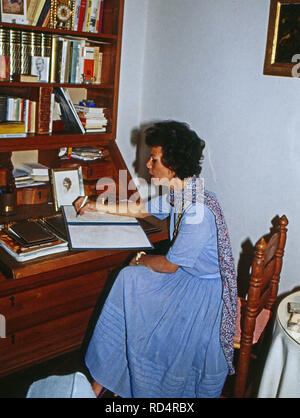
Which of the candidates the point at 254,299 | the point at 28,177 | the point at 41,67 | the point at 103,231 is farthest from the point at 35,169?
the point at 254,299

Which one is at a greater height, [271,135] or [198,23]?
[198,23]

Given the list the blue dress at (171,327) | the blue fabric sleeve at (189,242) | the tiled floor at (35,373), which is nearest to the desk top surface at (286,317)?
the blue dress at (171,327)

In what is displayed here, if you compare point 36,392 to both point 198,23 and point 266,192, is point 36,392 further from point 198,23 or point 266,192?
point 198,23

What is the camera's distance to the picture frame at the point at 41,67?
2.36m

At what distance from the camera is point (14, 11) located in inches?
86.7

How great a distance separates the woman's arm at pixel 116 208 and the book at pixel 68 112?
0.42 meters

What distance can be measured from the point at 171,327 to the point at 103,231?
54 cm

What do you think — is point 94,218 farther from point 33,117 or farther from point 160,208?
point 33,117

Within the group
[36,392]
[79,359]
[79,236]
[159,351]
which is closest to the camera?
[36,392]

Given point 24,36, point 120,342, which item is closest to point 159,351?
point 120,342

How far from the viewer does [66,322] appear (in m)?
2.33

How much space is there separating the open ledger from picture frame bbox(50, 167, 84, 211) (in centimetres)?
11

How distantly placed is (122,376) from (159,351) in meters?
0.23

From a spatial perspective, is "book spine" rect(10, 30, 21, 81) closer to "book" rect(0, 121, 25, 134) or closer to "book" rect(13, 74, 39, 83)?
"book" rect(13, 74, 39, 83)
